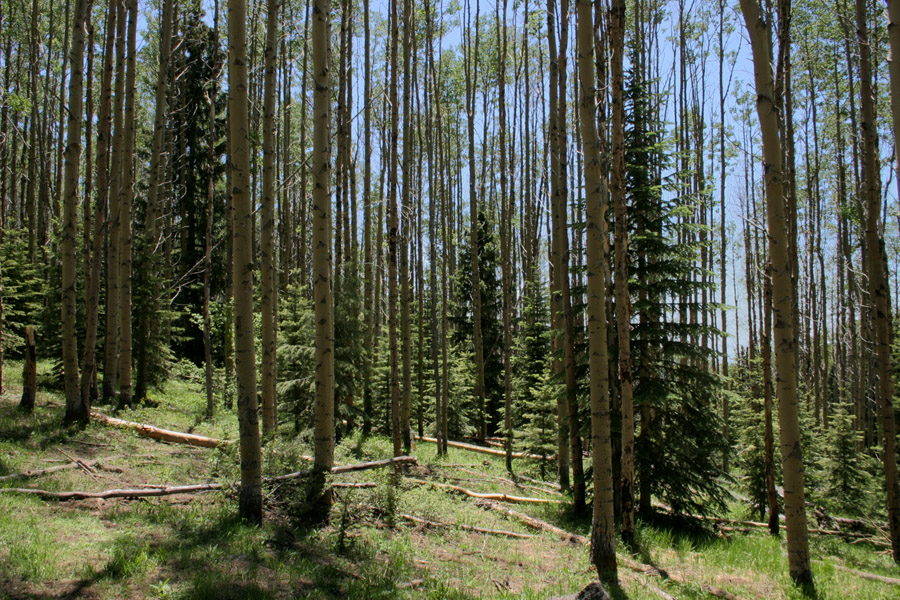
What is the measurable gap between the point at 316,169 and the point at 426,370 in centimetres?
1381

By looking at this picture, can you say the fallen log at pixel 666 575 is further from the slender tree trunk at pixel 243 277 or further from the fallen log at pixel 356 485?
the slender tree trunk at pixel 243 277

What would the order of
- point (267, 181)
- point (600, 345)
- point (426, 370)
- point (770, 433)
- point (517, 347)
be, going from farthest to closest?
1. point (517, 347)
2. point (426, 370)
3. point (770, 433)
4. point (267, 181)
5. point (600, 345)

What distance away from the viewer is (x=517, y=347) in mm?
22156

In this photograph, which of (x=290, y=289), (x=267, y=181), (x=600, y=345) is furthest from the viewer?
(x=290, y=289)

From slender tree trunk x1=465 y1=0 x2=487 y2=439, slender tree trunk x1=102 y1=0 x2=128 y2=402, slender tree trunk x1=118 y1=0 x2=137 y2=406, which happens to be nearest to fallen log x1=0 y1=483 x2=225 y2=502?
slender tree trunk x1=102 y1=0 x2=128 y2=402

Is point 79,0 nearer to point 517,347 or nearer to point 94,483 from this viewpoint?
point 94,483

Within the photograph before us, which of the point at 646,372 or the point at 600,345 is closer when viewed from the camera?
the point at 600,345

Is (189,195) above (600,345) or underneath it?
above

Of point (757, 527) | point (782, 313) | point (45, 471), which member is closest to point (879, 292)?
point (782, 313)

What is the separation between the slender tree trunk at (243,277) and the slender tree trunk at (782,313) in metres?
5.80

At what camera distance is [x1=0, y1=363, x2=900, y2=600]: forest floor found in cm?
439

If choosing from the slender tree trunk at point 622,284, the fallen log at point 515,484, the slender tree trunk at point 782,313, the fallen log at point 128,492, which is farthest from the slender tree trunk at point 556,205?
the fallen log at point 128,492

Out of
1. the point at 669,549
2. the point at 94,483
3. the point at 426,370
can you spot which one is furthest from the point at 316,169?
the point at 426,370

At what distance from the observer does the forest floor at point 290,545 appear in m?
4.39
